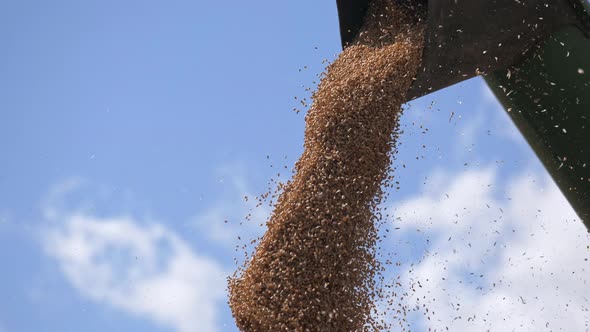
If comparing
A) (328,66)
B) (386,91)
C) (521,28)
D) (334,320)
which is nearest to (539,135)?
(521,28)

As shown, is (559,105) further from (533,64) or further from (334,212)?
(334,212)

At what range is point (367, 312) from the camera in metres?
3.41

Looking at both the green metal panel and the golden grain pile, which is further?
the green metal panel

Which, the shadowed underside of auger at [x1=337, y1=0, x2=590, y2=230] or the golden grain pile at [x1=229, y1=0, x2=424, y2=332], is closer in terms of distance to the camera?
the golden grain pile at [x1=229, y1=0, x2=424, y2=332]

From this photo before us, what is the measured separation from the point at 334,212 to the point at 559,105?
43.6 inches

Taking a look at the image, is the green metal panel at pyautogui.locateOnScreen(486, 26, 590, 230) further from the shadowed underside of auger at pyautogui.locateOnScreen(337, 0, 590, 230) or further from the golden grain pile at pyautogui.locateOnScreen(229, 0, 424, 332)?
the golden grain pile at pyautogui.locateOnScreen(229, 0, 424, 332)

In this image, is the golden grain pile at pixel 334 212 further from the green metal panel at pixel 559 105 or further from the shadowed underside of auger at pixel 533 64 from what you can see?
the green metal panel at pixel 559 105

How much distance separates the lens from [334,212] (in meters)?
3.32

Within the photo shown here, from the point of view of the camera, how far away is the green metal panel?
3.54m

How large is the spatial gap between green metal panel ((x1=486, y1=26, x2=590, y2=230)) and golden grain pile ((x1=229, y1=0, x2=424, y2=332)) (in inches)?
19.6

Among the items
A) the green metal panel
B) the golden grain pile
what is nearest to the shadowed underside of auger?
the green metal panel

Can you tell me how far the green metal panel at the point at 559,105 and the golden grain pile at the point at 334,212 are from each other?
498 mm

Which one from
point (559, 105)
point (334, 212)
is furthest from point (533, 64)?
point (334, 212)

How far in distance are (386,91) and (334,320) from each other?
3.34ft
